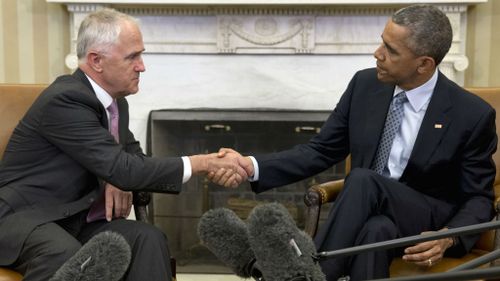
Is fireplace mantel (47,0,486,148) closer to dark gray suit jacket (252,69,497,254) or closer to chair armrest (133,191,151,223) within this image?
dark gray suit jacket (252,69,497,254)

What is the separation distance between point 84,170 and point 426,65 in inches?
46.1

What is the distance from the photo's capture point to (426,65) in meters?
2.58

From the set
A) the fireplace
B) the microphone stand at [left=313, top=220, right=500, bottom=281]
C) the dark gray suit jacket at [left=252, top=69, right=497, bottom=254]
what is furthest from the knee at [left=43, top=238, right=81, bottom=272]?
the fireplace

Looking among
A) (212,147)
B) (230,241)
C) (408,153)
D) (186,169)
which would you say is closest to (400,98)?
(408,153)

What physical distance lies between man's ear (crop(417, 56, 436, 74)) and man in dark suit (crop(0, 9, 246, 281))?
2.57 feet

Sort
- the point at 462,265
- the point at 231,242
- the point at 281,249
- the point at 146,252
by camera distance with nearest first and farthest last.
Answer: the point at 462,265, the point at 281,249, the point at 231,242, the point at 146,252

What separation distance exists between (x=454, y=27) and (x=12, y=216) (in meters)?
2.56

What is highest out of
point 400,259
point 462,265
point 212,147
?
point 462,265

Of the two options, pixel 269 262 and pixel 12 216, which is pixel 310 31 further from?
pixel 269 262

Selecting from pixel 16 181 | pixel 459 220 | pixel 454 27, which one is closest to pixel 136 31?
pixel 16 181

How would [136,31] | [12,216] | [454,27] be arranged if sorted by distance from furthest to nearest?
1. [454,27]
2. [136,31]
3. [12,216]

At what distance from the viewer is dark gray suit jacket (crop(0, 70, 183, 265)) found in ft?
7.54

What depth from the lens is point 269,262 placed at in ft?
4.58

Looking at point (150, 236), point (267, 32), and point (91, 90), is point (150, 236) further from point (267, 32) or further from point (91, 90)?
point (267, 32)
